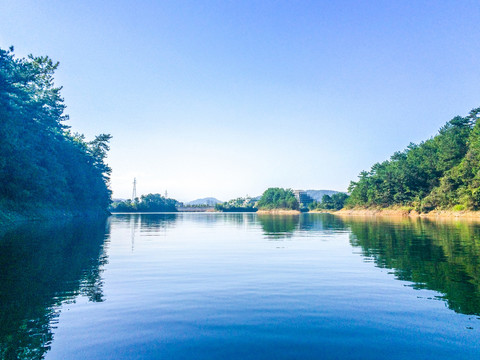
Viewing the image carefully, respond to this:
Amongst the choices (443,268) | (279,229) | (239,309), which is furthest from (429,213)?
(239,309)

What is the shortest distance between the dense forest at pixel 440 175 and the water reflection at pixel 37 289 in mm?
89545

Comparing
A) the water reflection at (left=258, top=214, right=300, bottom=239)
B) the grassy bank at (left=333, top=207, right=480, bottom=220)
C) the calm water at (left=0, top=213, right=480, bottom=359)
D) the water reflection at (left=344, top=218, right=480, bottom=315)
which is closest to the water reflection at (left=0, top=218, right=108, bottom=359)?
the calm water at (left=0, top=213, right=480, bottom=359)

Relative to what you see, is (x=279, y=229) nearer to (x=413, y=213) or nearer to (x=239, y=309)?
(x=239, y=309)

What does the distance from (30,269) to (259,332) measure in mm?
11770

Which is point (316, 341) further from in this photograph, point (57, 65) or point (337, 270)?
point (57, 65)

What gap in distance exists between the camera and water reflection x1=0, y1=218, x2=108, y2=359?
6863mm

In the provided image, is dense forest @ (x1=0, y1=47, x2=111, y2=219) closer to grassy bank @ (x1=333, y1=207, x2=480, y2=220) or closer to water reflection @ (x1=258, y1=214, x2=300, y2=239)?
water reflection @ (x1=258, y1=214, x2=300, y2=239)

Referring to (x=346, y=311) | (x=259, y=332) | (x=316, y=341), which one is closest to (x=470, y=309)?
(x=346, y=311)

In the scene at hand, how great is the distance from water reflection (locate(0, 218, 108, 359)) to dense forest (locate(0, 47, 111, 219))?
29.1 meters

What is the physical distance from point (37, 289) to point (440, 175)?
130m

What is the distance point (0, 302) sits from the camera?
943 centimetres

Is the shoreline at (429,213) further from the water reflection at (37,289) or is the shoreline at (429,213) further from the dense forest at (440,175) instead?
the water reflection at (37,289)

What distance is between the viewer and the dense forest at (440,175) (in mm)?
85375

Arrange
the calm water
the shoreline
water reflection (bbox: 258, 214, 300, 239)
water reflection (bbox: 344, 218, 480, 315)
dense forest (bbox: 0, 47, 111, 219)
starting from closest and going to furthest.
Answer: the calm water, water reflection (bbox: 344, 218, 480, 315), water reflection (bbox: 258, 214, 300, 239), dense forest (bbox: 0, 47, 111, 219), the shoreline
